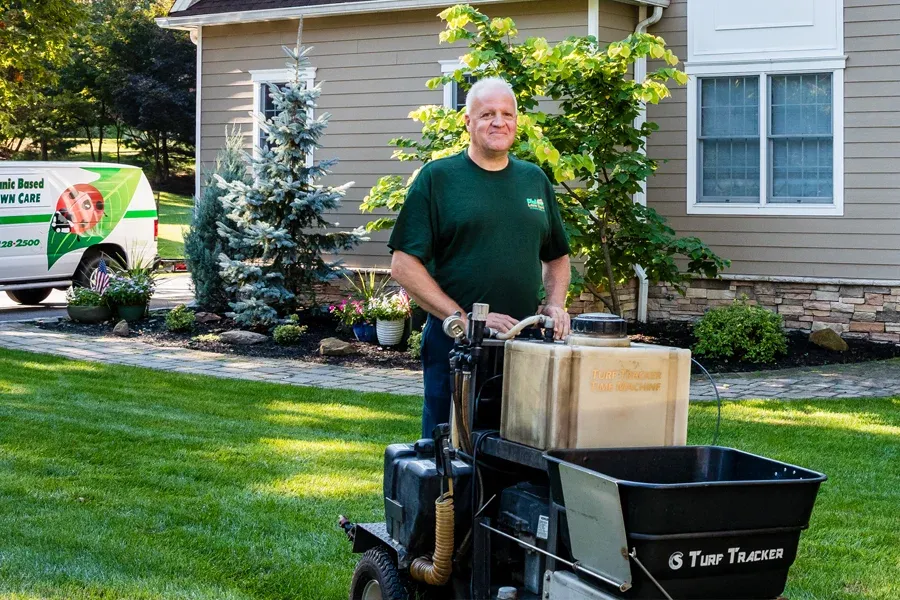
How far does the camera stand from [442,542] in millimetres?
3490

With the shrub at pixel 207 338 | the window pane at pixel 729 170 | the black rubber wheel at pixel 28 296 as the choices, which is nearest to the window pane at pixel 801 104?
the window pane at pixel 729 170

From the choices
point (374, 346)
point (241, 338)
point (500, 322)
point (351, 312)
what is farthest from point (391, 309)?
point (500, 322)

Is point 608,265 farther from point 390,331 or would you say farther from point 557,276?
point 557,276

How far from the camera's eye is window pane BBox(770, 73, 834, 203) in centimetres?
1257

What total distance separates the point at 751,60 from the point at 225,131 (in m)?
6.83

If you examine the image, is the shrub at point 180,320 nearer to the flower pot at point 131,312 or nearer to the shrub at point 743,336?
the flower pot at point 131,312

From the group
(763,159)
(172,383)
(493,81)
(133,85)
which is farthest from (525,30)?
(133,85)

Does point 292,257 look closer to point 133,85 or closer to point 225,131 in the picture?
point 225,131

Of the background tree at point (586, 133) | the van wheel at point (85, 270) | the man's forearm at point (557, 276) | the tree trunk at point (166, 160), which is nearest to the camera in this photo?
the man's forearm at point (557, 276)

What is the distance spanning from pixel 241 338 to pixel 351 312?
1238mm

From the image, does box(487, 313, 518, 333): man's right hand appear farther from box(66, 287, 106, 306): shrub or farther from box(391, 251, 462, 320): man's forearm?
box(66, 287, 106, 306): shrub

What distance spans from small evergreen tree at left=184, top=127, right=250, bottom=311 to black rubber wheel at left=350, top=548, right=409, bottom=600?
10375 mm

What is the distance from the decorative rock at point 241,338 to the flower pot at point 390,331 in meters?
1.36

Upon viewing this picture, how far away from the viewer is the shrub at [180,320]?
13.2 m
